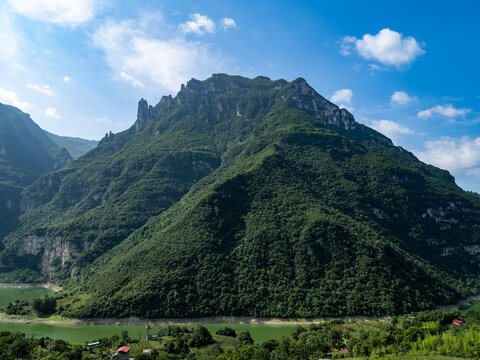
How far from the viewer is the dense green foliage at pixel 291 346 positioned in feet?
147

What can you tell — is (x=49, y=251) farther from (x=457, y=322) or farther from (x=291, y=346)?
(x=457, y=322)

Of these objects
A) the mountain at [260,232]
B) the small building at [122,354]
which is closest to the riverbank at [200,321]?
the mountain at [260,232]

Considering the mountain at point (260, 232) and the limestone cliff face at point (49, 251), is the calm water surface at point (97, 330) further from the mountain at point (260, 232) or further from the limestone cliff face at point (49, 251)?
the limestone cliff face at point (49, 251)

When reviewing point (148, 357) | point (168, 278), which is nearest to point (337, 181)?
point (168, 278)

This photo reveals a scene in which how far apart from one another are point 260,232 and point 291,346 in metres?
51.3

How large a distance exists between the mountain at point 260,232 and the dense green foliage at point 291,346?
17411mm

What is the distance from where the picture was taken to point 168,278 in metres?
83.8

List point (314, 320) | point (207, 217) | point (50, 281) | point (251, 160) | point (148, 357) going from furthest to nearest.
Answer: point (251, 160) < point (50, 281) < point (207, 217) < point (314, 320) < point (148, 357)

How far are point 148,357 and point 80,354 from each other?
11290mm

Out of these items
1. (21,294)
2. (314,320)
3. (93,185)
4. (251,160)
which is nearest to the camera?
(314,320)

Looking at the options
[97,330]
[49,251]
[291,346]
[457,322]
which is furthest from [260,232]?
[49,251]

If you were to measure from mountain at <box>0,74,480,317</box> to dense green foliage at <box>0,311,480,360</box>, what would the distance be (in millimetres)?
17411

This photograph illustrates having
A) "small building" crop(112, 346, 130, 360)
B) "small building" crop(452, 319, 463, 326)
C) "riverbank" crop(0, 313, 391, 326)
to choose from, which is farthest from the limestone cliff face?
"small building" crop(452, 319, 463, 326)

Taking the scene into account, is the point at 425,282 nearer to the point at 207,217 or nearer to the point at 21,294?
the point at 207,217
